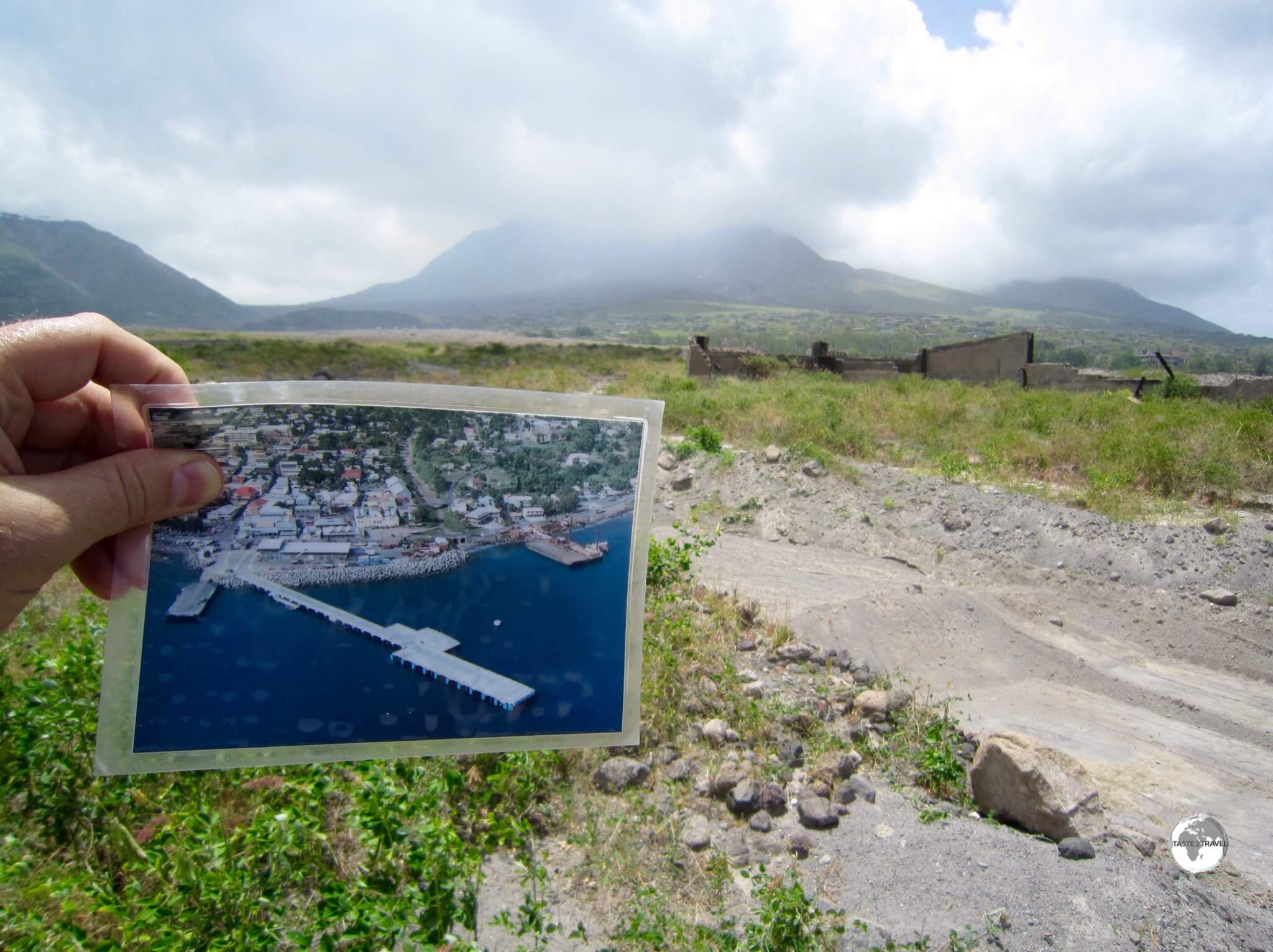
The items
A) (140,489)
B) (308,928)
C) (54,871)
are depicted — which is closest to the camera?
(140,489)

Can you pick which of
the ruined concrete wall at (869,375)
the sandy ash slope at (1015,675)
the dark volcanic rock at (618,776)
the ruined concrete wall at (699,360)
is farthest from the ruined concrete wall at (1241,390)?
the dark volcanic rock at (618,776)

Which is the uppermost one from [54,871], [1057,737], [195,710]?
[195,710]

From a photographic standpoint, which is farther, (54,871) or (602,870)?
(602,870)

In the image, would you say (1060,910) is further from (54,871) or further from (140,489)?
(54,871)

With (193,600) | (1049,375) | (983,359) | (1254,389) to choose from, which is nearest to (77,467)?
(193,600)

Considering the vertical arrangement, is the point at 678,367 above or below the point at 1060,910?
above

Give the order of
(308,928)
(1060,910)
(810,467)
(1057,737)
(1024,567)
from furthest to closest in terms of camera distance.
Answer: (810,467) → (1024,567) → (1057,737) → (1060,910) → (308,928)

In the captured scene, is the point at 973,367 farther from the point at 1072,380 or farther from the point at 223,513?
the point at 223,513

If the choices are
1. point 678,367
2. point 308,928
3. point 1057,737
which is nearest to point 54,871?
point 308,928
